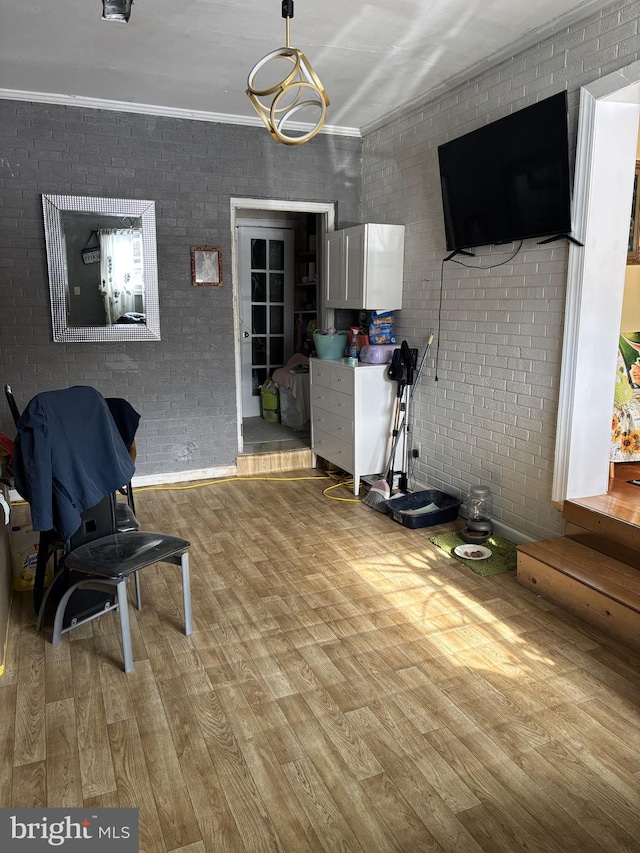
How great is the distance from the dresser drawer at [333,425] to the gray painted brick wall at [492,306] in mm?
542

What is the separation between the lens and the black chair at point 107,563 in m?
2.53

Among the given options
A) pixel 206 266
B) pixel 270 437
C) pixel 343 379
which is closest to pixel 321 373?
pixel 343 379

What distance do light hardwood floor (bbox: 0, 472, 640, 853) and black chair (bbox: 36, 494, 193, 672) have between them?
0.36 ft

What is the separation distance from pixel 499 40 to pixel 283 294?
12.7 ft

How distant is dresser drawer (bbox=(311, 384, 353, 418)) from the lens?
475 cm

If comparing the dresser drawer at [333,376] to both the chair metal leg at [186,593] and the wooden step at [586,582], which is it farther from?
the chair metal leg at [186,593]

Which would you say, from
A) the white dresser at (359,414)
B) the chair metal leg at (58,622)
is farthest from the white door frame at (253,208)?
the chair metal leg at (58,622)

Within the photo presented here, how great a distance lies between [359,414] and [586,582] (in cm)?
216

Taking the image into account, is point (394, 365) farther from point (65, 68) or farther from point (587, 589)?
point (65, 68)

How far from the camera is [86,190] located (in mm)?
4602

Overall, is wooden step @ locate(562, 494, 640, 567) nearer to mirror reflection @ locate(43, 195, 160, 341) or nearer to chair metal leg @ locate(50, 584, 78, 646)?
chair metal leg @ locate(50, 584, 78, 646)

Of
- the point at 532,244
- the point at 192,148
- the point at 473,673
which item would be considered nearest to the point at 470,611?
the point at 473,673

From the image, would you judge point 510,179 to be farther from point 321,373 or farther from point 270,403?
point 270,403

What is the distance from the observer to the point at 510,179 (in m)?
3.51
